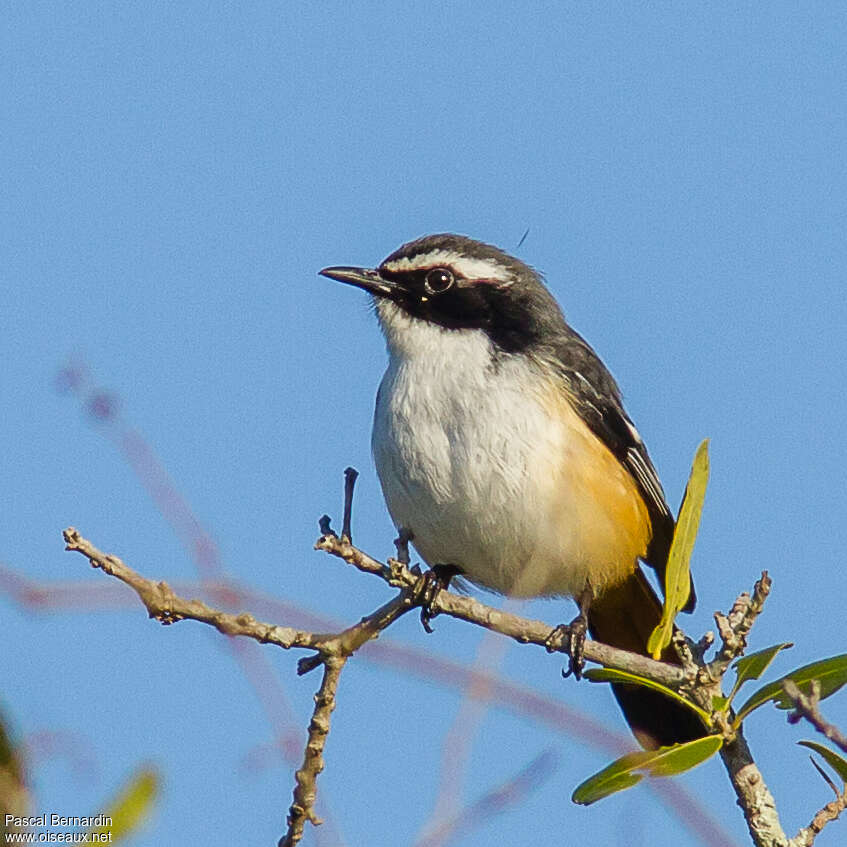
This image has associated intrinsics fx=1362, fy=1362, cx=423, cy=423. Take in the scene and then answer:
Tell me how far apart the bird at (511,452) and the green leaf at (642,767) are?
6.43ft

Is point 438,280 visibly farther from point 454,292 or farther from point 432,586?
point 432,586

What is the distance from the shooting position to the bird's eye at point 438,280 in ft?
23.9

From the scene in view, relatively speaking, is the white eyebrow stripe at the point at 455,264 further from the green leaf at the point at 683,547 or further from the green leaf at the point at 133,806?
the green leaf at the point at 133,806

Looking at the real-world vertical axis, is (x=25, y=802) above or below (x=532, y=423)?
below

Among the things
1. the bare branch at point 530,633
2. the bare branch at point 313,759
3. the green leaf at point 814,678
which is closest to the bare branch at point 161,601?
the bare branch at point 313,759

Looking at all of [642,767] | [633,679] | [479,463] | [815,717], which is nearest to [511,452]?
[479,463]

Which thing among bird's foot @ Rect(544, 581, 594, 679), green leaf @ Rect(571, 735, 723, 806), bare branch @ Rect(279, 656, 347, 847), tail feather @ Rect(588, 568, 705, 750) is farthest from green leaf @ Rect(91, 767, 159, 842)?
tail feather @ Rect(588, 568, 705, 750)

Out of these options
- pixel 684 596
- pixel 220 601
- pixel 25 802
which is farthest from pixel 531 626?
pixel 25 802

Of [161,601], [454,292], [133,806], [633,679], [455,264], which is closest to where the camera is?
[133,806]

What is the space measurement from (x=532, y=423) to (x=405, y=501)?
74 cm

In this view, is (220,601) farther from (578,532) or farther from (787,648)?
(578,532)

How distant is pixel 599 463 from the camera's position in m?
6.98

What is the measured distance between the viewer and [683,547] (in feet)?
15.2

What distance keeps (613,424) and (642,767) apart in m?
3.47
